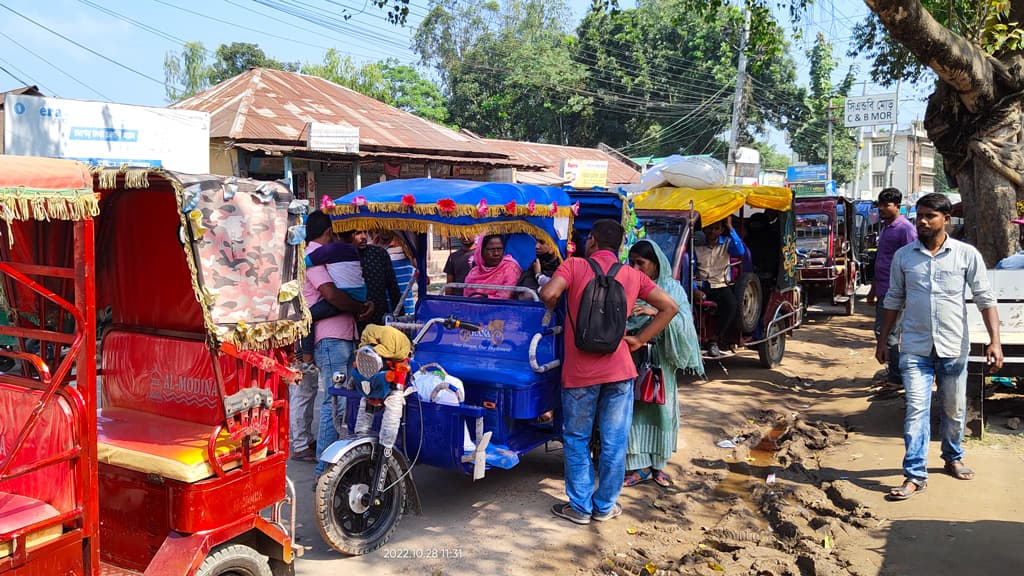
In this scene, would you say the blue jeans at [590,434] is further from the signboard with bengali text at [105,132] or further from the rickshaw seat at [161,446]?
the signboard with bengali text at [105,132]

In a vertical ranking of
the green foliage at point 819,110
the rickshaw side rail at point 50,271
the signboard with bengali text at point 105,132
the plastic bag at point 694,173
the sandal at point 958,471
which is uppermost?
the green foliage at point 819,110

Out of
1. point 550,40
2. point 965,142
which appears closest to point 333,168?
point 965,142

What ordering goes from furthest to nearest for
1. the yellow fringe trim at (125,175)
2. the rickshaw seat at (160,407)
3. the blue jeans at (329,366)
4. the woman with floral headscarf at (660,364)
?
1. the blue jeans at (329,366)
2. the woman with floral headscarf at (660,364)
3. the rickshaw seat at (160,407)
4. the yellow fringe trim at (125,175)

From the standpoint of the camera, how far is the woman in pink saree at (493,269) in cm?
595

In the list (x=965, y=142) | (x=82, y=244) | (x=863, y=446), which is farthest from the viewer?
(x=965, y=142)

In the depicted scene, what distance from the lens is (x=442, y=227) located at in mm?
5293

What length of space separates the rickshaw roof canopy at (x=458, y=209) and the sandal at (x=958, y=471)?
3.26 metres

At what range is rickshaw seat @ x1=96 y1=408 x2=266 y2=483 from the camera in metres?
3.50

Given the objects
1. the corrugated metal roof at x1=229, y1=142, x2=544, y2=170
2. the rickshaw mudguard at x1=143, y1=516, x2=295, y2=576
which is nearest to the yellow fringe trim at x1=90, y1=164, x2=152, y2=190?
the rickshaw mudguard at x1=143, y1=516, x2=295, y2=576

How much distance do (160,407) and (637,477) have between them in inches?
137

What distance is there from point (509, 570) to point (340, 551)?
3.25 ft

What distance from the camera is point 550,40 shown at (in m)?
40.6

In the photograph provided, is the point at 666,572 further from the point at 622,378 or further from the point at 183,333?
the point at 183,333

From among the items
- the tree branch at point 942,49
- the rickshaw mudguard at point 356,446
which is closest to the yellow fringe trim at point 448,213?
the rickshaw mudguard at point 356,446
